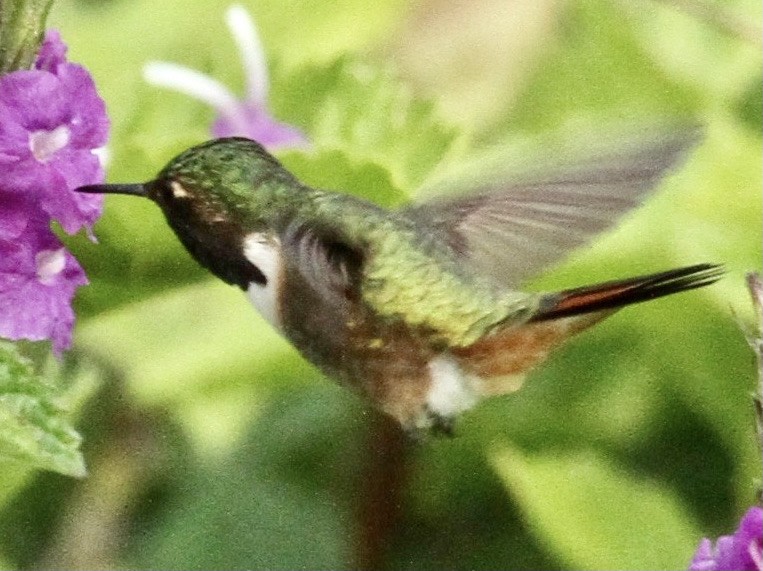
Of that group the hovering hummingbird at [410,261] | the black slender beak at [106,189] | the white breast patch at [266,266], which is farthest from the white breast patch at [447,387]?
the black slender beak at [106,189]

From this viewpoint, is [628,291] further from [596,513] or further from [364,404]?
[364,404]

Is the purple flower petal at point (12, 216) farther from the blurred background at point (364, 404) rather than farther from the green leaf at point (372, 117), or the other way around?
the green leaf at point (372, 117)

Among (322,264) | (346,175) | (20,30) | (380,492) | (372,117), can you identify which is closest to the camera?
(20,30)

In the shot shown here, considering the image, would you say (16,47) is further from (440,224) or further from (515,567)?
(515,567)

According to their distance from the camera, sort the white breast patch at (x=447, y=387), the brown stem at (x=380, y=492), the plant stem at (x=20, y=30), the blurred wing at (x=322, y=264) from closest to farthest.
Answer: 1. the plant stem at (x=20, y=30)
2. the blurred wing at (x=322, y=264)
3. the white breast patch at (x=447, y=387)
4. the brown stem at (x=380, y=492)

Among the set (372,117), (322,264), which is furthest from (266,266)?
(372,117)

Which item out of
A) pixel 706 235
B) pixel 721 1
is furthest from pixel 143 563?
pixel 721 1

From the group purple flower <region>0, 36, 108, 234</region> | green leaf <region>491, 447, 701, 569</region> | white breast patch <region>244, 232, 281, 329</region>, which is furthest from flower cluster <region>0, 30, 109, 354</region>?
green leaf <region>491, 447, 701, 569</region>
